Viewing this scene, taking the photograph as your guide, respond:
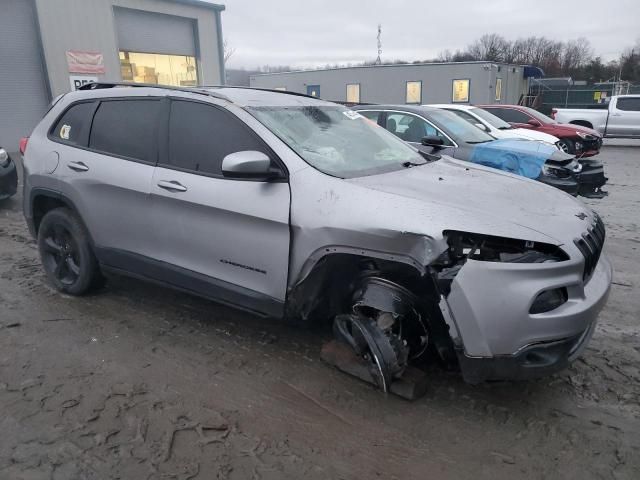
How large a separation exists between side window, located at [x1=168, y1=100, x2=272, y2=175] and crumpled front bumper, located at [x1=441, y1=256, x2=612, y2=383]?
151 cm

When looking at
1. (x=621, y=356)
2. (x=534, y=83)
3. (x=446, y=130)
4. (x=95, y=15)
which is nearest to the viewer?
(x=621, y=356)

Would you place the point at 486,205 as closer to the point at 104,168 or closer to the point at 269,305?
the point at 269,305

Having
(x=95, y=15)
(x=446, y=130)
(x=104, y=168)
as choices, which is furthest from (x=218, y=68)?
(x=104, y=168)

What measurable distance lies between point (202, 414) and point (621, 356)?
273 centimetres

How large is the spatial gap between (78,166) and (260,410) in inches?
98.0

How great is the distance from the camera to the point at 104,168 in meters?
3.87

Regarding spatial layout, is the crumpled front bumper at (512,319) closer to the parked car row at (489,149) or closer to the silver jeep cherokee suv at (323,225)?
the silver jeep cherokee suv at (323,225)

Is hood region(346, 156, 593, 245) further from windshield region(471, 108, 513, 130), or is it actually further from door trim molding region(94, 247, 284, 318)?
windshield region(471, 108, 513, 130)

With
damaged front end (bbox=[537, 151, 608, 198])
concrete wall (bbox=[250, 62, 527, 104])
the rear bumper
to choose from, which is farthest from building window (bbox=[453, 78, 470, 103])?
the rear bumper

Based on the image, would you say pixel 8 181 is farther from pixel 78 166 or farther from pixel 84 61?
pixel 84 61

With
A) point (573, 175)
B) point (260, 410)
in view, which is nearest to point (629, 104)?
point (573, 175)

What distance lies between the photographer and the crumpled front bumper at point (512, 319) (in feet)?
8.09

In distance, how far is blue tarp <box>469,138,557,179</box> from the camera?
5.95 m

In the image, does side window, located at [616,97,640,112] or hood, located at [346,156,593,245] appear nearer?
hood, located at [346,156,593,245]
